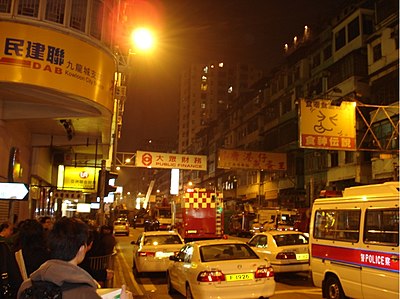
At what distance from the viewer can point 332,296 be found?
9062 mm

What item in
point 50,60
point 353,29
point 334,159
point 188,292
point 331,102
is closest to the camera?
point 188,292

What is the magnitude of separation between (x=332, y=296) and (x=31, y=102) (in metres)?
9.55

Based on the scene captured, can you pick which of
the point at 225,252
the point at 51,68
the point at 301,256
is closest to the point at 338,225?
the point at 225,252

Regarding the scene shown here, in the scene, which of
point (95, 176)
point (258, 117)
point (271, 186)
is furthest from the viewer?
point (258, 117)

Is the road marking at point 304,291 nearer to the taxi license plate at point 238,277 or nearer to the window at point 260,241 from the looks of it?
the window at point 260,241

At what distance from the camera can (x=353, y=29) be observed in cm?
3231

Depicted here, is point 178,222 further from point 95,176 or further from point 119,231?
point 119,231

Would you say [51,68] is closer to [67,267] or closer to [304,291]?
[304,291]

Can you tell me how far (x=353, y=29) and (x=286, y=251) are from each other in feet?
80.6

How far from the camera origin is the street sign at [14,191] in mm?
9508

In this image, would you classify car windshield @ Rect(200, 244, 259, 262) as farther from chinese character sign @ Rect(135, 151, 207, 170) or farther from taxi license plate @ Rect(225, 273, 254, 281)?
chinese character sign @ Rect(135, 151, 207, 170)

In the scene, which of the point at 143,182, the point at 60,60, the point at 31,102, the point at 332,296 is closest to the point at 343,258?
the point at 332,296

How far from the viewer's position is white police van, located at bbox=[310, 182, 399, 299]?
745 cm

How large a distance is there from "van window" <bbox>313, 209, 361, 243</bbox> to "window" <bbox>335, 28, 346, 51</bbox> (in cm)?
2713
